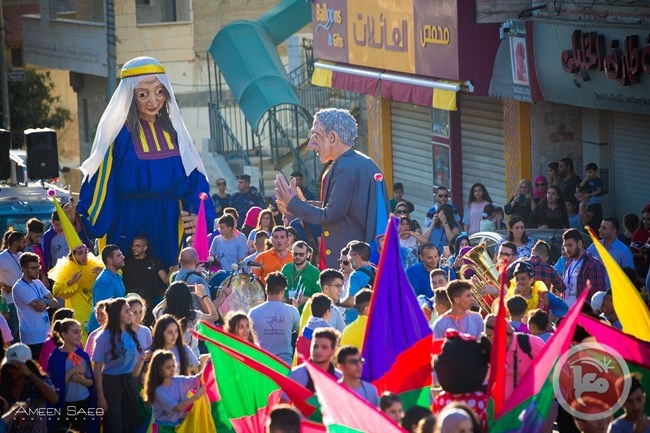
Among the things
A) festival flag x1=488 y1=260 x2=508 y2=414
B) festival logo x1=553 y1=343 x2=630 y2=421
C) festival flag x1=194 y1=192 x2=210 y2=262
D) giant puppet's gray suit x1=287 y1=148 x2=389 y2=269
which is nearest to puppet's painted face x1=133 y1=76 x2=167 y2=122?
festival flag x1=194 y1=192 x2=210 y2=262

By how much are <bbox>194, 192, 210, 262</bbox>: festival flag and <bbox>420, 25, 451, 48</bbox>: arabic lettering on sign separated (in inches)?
371

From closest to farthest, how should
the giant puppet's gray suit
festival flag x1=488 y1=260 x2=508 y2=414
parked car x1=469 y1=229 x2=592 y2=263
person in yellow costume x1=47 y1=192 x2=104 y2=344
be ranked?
festival flag x1=488 y1=260 x2=508 y2=414 < the giant puppet's gray suit < person in yellow costume x1=47 y1=192 x2=104 y2=344 < parked car x1=469 y1=229 x2=592 y2=263

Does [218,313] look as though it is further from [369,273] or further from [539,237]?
[539,237]

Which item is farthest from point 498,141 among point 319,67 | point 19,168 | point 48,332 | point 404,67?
point 48,332

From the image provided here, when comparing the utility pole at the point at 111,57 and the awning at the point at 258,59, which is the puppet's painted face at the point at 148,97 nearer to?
the utility pole at the point at 111,57

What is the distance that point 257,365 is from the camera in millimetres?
9500

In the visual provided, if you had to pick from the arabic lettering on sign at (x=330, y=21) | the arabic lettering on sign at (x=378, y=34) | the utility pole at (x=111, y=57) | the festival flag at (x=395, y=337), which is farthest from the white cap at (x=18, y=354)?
the arabic lettering on sign at (x=330, y=21)

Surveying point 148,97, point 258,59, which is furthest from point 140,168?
point 258,59

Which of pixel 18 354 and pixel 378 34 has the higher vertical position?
pixel 378 34

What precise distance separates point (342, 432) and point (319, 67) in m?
21.0

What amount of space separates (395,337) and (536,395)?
64.3 inches

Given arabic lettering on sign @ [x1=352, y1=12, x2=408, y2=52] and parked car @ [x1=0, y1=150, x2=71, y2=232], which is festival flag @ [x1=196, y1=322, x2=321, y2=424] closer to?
parked car @ [x1=0, y1=150, x2=71, y2=232]

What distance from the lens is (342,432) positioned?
7371mm

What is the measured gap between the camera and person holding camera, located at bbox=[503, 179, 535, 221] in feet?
62.6
